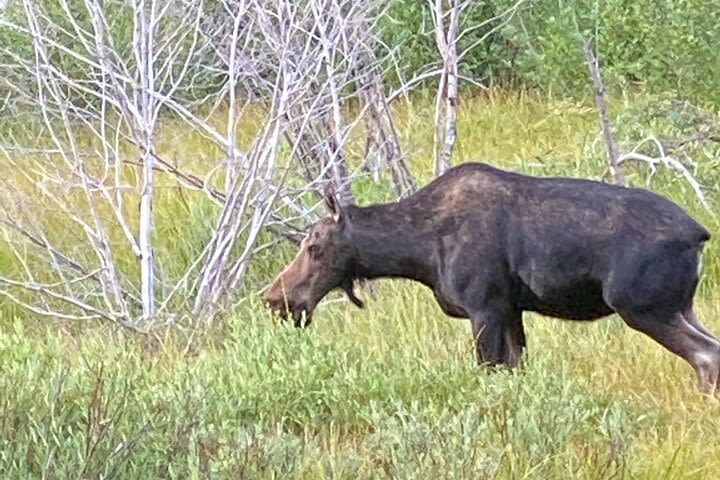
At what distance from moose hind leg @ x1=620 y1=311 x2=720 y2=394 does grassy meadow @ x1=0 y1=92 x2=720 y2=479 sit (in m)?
0.09

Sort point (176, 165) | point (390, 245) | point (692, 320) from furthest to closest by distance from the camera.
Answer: point (176, 165)
point (390, 245)
point (692, 320)

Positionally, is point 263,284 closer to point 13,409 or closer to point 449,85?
point 449,85

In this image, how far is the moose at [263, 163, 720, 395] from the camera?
5.32 m

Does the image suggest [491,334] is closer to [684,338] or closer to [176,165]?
[684,338]

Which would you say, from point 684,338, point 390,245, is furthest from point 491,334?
point 684,338

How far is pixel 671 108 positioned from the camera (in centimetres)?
884

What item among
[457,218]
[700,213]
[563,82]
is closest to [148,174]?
[457,218]

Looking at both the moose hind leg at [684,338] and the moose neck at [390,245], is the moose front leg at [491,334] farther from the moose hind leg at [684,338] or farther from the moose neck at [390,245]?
the moose hind leg at [684,338]

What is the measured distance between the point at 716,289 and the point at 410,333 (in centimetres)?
160

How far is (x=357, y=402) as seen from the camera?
5289 millimetres

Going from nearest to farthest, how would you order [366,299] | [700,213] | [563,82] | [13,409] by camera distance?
[13,409]
[366,299]
[700,213]
[563,82]

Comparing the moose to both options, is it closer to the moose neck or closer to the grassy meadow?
the moose neck

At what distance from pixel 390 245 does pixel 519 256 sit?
1.88 feet

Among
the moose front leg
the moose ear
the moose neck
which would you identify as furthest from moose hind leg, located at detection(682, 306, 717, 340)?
the moose ear
